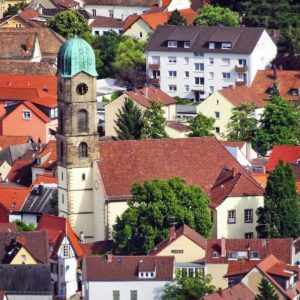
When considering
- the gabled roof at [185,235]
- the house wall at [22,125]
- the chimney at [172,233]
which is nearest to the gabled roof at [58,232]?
the gabled roof at [185,235]

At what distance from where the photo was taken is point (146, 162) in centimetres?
13062

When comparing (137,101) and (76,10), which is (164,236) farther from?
(76,10)

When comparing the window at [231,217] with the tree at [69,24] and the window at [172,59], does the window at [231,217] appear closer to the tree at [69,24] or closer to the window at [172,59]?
the window at [172,59]

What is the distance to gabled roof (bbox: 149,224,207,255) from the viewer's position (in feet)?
404

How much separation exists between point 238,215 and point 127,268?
10.5 meters

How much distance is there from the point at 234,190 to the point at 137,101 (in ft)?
94.2

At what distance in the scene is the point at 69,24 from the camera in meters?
183

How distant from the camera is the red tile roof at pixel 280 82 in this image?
164250mm

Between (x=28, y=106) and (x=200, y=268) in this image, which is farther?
(x=28, y=106)

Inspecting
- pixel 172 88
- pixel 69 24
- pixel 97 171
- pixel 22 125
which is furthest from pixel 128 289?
pixel 69 24

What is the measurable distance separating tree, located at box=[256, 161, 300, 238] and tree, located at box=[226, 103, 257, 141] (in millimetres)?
22785

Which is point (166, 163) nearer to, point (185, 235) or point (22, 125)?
point (185, 235)

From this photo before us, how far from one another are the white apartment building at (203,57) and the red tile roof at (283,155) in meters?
28.4

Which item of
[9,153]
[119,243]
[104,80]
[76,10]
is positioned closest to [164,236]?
[119,243]
